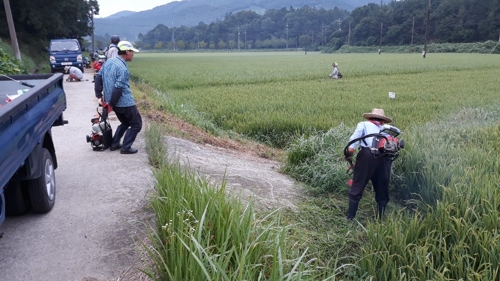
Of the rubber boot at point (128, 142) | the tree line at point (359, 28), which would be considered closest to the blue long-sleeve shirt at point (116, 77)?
the rubber boot at point (128, 142)

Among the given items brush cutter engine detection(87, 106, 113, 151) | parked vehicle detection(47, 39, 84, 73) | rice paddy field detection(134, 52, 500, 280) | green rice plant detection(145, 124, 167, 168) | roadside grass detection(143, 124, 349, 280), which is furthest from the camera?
parked vehicle detection(47, 39, 84, 73)

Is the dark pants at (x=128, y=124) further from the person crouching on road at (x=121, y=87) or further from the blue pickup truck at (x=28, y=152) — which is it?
the blue pickup truck at (x=28, y=152)

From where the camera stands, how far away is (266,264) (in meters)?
2.88

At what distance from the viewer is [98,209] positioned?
4375mm

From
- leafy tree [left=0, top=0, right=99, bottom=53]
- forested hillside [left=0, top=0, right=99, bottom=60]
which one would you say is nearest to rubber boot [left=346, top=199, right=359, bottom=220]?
forested hillside [left=0, top=0, right=99, bottom=60]

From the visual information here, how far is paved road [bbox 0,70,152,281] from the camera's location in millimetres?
3263

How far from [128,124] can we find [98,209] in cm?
246

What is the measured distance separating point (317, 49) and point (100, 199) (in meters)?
110

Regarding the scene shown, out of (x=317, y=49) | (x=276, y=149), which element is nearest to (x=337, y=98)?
(x=276, y=149)

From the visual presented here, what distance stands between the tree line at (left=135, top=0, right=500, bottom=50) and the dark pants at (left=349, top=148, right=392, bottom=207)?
58.5 m

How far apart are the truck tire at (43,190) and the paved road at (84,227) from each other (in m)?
0.10

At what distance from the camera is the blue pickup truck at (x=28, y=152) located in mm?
3023

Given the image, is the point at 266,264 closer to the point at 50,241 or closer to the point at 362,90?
the point at 50,241

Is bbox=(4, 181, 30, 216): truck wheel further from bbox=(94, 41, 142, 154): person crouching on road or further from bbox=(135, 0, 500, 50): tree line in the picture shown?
bbox=(135, 0, 500, 50): tree line
